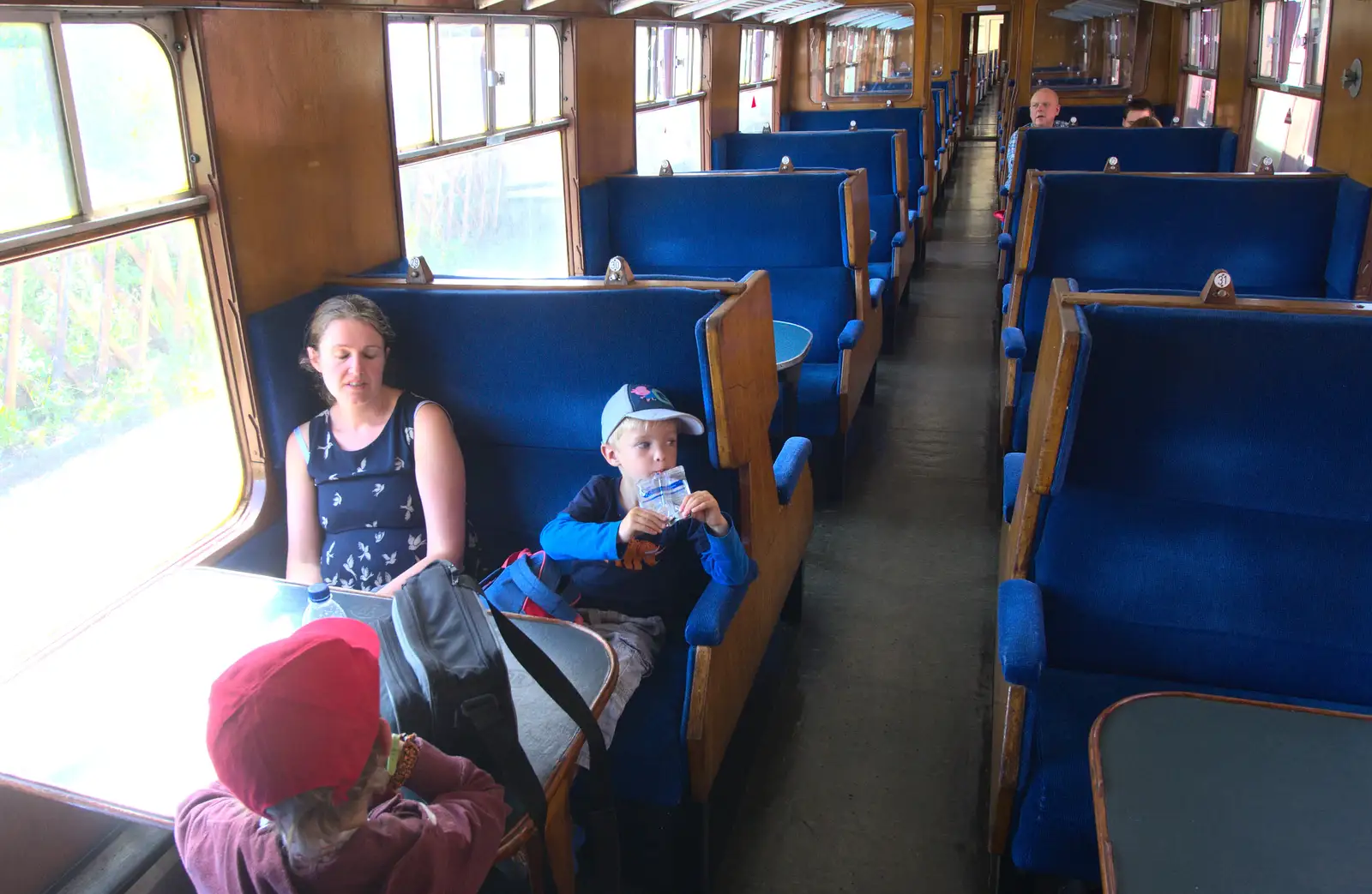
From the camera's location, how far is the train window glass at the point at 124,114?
6.66 ft

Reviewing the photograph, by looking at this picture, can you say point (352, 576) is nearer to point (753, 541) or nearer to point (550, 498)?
point (550, 498)

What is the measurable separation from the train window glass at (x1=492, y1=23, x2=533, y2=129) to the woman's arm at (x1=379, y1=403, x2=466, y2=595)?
180 cm

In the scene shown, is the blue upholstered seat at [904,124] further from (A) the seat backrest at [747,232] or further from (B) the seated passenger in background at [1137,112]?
(A) the seat backrest at [747,232]

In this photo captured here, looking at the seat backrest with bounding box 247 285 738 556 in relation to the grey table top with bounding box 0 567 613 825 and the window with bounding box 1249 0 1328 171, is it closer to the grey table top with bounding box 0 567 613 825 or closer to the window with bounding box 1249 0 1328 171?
the grey table top with bounding box 0 567 613 825

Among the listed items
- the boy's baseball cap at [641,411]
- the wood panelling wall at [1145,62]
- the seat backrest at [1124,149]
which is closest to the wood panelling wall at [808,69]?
the wood panelling wall at [1145,62]

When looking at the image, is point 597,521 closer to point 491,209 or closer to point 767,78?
point 491,209

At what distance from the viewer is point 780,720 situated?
9.45ft

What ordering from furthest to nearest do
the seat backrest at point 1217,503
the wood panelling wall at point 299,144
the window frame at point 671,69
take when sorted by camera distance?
the window frame at point 671,69 → the wood panelling wall at point 299,144 → the seat backrest at point 1217,503

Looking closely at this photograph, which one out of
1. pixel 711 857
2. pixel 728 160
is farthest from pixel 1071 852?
pixel 728 160

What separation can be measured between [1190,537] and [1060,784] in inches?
22.9

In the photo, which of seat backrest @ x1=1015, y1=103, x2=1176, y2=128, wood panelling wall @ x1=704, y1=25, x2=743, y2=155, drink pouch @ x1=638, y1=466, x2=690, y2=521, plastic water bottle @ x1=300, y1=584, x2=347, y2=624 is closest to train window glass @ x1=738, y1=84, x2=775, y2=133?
wood panelling wall @ x1=704, y1=25, x2=743, y2=155

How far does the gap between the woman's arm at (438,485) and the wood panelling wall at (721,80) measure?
4.70 metres

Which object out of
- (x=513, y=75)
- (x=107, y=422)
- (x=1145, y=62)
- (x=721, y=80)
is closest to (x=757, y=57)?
(x=721, y=80)

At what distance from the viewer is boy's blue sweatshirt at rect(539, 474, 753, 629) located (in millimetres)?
2189
